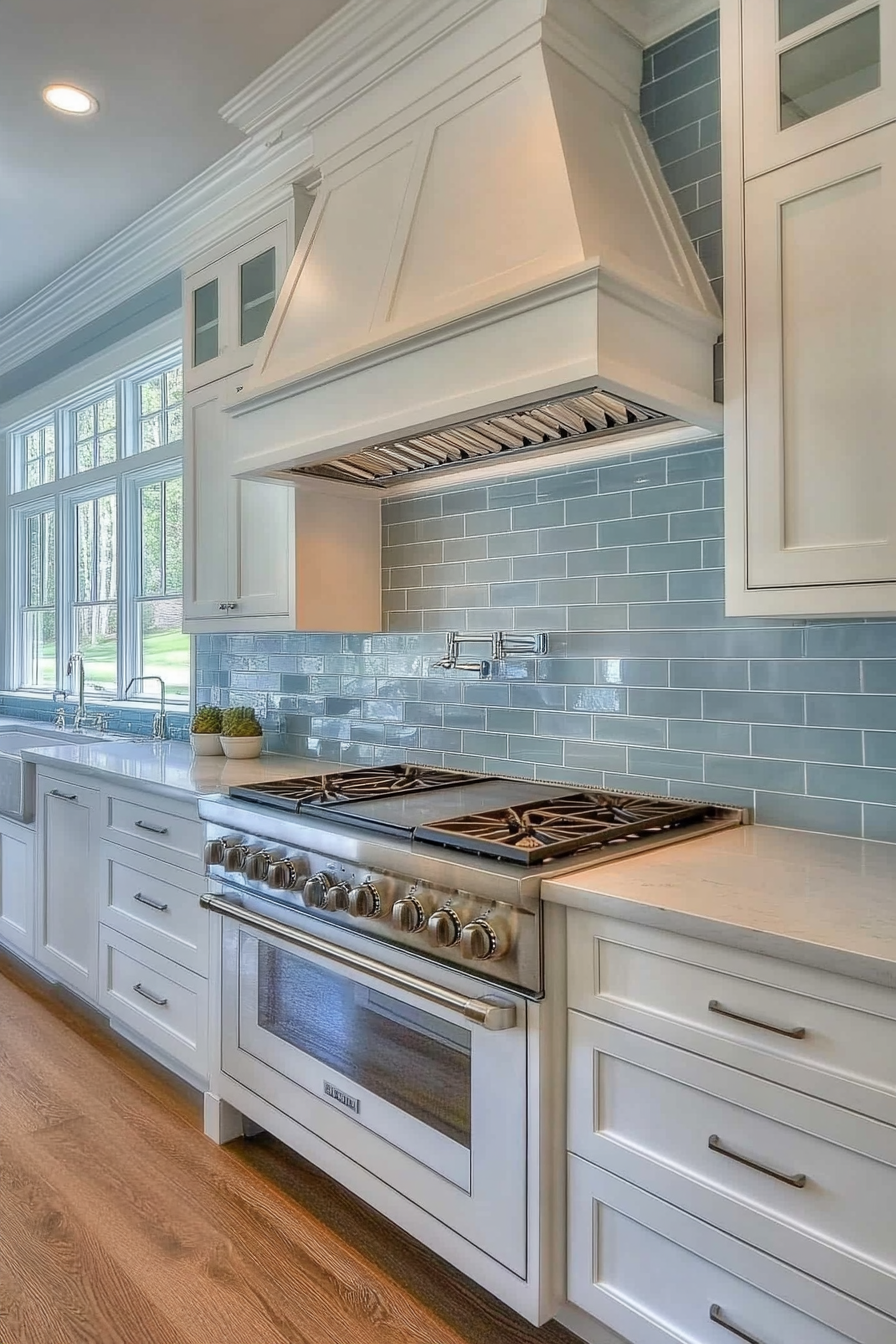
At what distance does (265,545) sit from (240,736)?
713 mm

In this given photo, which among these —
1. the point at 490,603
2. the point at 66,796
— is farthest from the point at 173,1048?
the point at 490,603

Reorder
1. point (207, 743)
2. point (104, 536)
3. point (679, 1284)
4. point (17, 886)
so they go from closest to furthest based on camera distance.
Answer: point (679, 1284), point (207, 743), point (17, 886), point (104, 536)

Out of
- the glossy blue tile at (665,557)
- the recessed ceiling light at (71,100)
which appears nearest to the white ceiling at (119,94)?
the recessed ceiling light at (71,100)

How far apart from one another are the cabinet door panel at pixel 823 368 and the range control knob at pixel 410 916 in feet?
2.92

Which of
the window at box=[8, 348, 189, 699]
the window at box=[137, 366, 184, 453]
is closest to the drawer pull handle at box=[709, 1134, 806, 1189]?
the window at box=[8, 348, 189, 699]

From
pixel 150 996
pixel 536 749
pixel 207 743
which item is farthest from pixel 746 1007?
pixel 207 743

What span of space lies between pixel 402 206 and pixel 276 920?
1.74 m

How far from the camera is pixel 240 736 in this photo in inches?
121

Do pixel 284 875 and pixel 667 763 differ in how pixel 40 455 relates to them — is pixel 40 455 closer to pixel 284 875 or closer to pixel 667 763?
pixel 284 875

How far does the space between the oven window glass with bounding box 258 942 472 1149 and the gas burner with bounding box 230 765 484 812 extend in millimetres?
365

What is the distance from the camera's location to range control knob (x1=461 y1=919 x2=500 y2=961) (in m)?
1.53

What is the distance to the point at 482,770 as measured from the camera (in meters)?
2.53

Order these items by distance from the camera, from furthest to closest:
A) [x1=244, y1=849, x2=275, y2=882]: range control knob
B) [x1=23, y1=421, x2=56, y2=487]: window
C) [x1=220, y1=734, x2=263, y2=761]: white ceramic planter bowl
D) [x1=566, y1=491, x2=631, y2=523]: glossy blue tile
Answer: [x1=23, y1=421, x2=56, y2=487]: window
[x1=220, y1=734, x2=263, y2=761]: white ceramic planter bowl
[x1=566, y1=491, x2=631, y2=523]: glossy blue tile
[x1=244, y1=849, x2=275, y2=882]: range control knob

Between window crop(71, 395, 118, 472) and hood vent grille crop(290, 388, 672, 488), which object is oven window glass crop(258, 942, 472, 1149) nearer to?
hood vent grille crop(290, 388, 672, 488)
